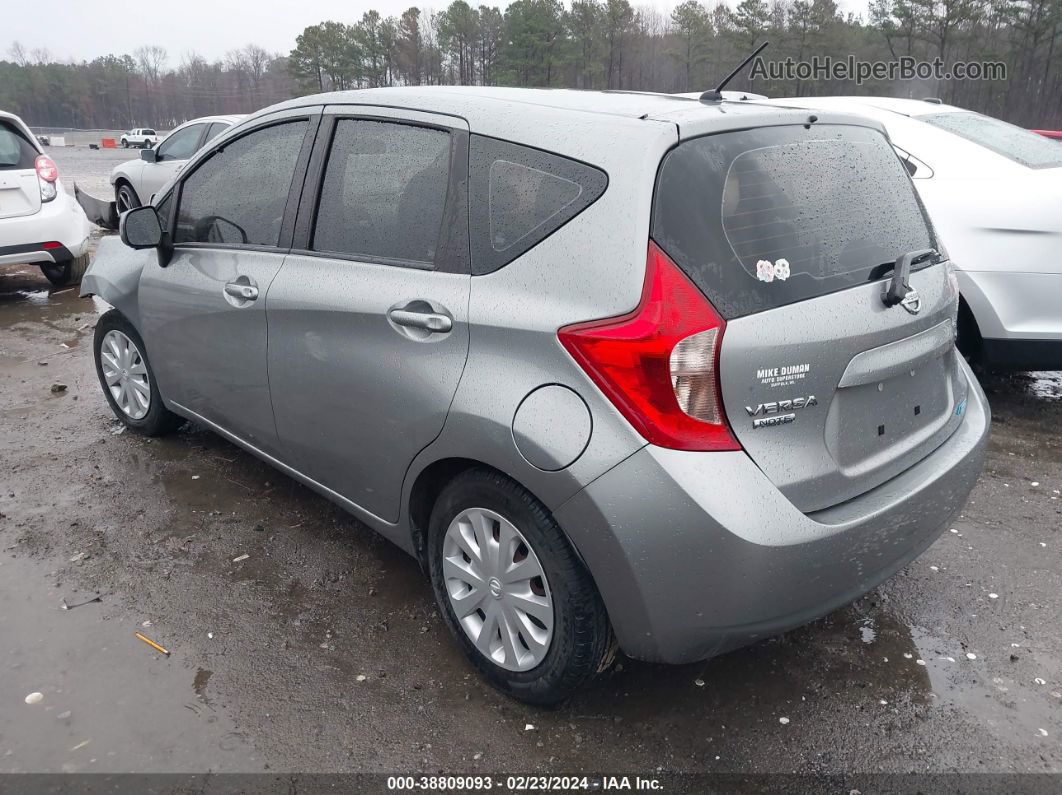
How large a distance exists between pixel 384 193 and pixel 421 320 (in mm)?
576

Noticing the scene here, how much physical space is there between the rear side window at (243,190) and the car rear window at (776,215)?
1.72 meters

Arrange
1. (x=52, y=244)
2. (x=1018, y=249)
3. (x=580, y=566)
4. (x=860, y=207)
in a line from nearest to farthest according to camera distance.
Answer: (x=580, y=566)
(x=860, y=207)
(x=1018, y=249)
(x=52, y=244)

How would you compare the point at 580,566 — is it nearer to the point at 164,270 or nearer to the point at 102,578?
the point at 102,578

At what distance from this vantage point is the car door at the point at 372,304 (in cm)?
258

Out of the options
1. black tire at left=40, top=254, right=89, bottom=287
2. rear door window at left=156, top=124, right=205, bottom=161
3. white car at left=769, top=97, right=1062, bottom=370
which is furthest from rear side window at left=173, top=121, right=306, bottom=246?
rear door window at left=156, top=124, right=205, bottom=161

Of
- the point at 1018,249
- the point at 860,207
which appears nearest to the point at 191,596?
the point at 860,207

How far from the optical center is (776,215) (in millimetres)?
2303

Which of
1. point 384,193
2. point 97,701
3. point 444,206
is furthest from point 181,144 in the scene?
point 97,701

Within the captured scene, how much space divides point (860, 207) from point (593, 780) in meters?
1.84

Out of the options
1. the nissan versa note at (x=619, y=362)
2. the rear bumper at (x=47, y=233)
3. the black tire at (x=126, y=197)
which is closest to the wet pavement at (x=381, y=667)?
the nissan versa note at (x=619, y=362)

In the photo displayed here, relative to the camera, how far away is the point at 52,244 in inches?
312

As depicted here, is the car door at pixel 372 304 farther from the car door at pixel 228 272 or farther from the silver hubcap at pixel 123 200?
the silver hubcap at pixel 123 200

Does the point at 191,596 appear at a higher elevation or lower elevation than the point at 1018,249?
lower

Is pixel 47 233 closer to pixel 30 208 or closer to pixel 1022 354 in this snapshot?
pixel 30 208
